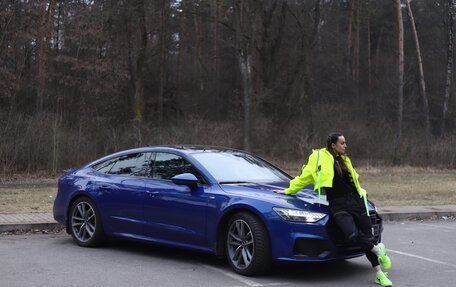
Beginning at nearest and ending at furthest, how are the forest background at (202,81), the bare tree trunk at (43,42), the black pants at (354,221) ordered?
the black pants at (354,221) < the forest background at (202,81) < the bare tree trunk at (43,42)

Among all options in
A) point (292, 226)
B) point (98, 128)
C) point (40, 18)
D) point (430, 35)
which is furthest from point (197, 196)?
point (430, 35)

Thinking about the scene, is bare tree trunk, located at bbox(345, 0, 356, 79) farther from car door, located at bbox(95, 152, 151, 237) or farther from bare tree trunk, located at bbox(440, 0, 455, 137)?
car door, located at bbox(95, 152, 151, 237)

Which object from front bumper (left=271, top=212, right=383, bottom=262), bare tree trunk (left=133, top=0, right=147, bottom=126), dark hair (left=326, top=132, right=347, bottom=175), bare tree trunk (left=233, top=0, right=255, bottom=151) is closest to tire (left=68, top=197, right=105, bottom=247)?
front bumper (left=271, top=212, right=383, bottom=262)

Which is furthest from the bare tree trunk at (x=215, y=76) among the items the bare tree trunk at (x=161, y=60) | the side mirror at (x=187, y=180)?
the side mirror at (x=187, y=180)

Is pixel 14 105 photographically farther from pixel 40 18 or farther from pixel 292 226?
pixel 292 226

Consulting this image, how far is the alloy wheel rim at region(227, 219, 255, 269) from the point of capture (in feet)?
22.7

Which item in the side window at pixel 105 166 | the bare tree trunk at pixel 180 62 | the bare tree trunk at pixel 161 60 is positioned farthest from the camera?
the bare tree trunk at pixel 180 62

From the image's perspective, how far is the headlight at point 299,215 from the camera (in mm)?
6602

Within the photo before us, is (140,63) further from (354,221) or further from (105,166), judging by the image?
(354,221)

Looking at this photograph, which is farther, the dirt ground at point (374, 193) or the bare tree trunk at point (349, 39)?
the bare tree trunk at point (349, 39)

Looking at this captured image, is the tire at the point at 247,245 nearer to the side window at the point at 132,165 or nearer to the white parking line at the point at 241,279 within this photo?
the white parking line at the point at 241,279

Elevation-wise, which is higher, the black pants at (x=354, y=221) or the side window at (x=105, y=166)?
the side window at (x=105, y=166)

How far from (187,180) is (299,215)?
1540 mm

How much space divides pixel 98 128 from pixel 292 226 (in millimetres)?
20209
